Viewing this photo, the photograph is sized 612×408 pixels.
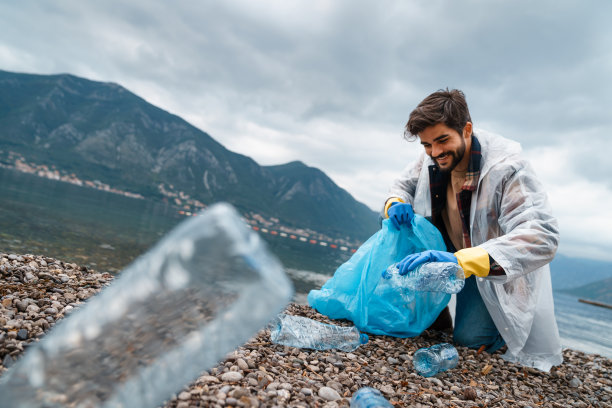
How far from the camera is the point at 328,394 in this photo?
2311 mm

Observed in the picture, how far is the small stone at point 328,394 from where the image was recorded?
2.29m

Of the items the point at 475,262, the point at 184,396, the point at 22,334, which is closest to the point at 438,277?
the point at 475,262

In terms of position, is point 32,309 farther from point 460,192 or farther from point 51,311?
point 460,192

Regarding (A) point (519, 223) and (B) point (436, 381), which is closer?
(B) point (436, 381)

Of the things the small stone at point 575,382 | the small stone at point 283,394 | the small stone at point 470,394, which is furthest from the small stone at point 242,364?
the small stone at point 575,382

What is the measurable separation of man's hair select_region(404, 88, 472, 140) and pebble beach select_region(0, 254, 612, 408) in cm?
235

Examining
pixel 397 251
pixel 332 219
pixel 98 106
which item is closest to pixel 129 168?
pixel 98 106

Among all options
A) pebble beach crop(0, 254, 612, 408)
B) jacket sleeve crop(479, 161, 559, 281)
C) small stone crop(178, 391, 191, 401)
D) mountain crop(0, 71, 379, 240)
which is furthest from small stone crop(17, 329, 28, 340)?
mountain crop(0, 71, 379, 240)

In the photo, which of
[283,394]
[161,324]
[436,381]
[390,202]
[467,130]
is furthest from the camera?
[390,202]

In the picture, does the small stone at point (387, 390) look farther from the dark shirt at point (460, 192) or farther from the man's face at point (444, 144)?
the man's face at point (444, 144)

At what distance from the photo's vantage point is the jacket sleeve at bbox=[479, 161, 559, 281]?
9.70ft

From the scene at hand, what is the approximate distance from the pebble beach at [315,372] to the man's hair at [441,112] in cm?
A: 235

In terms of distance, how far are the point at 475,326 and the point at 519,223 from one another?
1.51m

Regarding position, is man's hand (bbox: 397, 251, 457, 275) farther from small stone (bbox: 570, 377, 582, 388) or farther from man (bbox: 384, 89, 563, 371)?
small stone (bbox: 570, 377, 582, 388)
